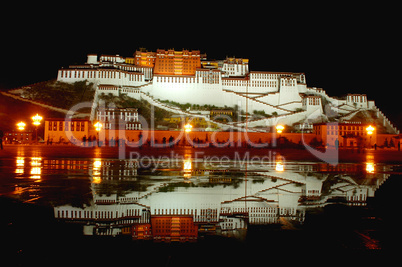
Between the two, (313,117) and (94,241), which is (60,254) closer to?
(94,241)

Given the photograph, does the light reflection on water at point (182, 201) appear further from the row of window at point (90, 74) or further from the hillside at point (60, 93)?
the row of window at point (90, 74)

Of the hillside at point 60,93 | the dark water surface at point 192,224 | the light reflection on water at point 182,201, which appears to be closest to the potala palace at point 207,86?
the hillside at point 60,93

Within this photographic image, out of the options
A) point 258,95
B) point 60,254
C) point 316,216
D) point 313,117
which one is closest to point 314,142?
point 313,117

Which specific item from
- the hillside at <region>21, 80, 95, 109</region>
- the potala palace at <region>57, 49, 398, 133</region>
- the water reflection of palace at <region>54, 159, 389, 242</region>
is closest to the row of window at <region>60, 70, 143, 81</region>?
the potala palace at <region>57, 49, 398, 133</region>

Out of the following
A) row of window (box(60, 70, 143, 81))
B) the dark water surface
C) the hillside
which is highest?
row of window (box(60, 70, 143, 81))

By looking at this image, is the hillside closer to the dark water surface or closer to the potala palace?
the potala palace
